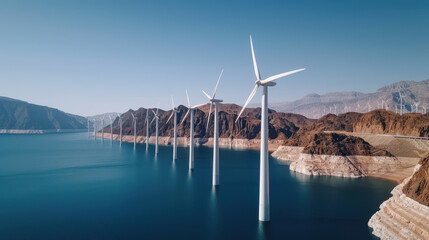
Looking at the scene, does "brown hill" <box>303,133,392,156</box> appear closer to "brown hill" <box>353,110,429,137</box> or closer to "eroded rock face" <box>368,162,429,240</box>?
"brown hill" <box>353,110,429,137</box>

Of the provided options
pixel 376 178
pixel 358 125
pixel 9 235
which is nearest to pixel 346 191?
pixel 376 178

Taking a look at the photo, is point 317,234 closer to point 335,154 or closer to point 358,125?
point 335,154

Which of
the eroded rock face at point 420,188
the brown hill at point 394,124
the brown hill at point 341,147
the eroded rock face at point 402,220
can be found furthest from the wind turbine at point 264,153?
the brown hill at point 394,124

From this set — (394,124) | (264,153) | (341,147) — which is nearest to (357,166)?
(341,147)

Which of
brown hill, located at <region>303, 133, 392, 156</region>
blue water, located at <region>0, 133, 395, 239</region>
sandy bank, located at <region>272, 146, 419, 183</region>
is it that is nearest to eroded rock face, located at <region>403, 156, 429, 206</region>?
blue water, located at <region>0, 133, 395, 239</region>

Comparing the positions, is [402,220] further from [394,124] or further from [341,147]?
[394,124]

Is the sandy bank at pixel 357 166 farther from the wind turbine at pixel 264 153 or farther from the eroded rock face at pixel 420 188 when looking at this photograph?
the wind turbine at pixel 264 153
